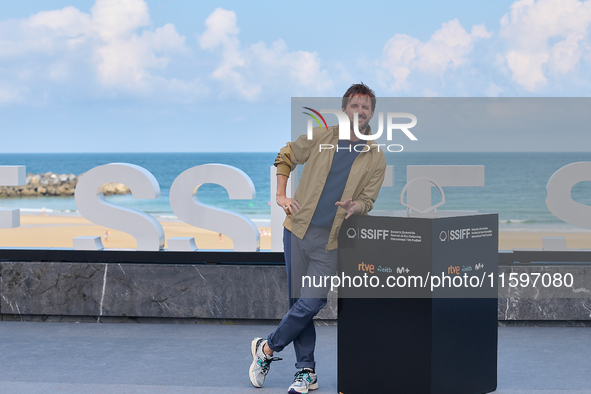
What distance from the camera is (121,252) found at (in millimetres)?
4938

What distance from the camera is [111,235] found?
63.0 feet

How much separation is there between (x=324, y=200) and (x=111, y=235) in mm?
17080

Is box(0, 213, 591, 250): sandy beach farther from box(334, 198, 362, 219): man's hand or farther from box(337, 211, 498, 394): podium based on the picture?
box(334, 198, 362, 219): man's hand

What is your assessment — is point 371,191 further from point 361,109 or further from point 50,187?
point 50,187

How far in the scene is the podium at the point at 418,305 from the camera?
291cm

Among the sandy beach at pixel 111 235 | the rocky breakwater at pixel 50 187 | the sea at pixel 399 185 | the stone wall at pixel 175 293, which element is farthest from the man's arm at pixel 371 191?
the rocky breakwater at pixel 50 187

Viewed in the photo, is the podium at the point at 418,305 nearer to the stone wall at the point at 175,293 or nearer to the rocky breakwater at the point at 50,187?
the stone wall at the point at 175,293

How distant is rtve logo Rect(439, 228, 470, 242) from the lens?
2887mm

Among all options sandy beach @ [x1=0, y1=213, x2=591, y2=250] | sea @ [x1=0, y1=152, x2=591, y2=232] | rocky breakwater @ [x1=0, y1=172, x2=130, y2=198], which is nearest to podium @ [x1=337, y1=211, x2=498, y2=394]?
sandy beach @ [x1=0, y1=213, x2=591, y2=250]

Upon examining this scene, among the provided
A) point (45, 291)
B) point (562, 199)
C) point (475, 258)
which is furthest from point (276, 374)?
point (562, 199)

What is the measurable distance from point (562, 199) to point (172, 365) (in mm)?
3065

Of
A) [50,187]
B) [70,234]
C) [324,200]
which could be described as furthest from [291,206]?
[50,187]

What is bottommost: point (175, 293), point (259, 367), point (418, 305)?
point (259, 367)

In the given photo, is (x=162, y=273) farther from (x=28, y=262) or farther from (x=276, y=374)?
(x=276, y=374)
